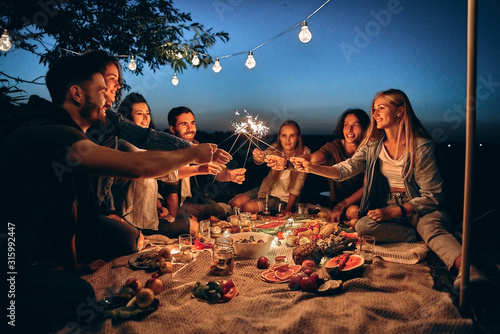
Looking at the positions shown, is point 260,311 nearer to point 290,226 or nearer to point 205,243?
point 205,243

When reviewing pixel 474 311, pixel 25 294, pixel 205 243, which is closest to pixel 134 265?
pixel 205 243

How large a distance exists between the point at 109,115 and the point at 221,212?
7.60ft

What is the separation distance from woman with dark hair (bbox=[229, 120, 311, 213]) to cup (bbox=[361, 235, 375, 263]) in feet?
7.57

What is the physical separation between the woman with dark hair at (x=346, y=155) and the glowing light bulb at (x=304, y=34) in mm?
1583

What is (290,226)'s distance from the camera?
4.39 meters

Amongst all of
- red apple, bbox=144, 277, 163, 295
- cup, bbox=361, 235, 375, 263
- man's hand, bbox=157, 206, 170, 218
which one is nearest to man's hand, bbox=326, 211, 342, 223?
cup, bbox=361, 235, 375, 263

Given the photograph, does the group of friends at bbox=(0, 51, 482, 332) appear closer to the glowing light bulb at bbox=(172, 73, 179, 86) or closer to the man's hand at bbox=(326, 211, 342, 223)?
the man's hand at bbox=(326, 211, 342, 223)

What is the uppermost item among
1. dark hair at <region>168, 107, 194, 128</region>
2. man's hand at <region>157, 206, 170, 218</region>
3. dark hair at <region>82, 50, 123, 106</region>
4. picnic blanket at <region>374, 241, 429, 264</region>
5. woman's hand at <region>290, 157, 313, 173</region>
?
dark hair at <region>82, 50, 123, 106</region>

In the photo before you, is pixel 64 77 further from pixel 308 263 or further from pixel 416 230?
pixel 416 230

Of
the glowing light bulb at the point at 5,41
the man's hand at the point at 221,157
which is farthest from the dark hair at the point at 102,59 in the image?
the glowing light bulb at the point at 5,41

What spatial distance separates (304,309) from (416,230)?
225 centimetres

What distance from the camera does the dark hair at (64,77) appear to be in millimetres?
2561

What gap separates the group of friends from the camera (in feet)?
6.86

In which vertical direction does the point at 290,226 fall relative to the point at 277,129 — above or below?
below
